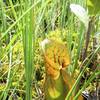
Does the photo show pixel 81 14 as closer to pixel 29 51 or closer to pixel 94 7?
pixel 94 7

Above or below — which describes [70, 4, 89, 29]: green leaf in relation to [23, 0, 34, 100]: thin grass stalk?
above

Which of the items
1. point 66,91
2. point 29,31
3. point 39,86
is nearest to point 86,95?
point 39,86

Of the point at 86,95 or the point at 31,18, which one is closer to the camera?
the point at 31,18

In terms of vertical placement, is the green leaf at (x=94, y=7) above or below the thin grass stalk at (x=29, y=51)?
A: above

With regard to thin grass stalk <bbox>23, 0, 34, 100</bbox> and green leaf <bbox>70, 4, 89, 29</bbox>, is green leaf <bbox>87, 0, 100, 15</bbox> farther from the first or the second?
thin grass stalk <bbox>23, 0, 34, 100</bbox>

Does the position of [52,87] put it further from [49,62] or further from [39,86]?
[39,86]

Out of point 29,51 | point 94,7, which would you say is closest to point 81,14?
point 94,7

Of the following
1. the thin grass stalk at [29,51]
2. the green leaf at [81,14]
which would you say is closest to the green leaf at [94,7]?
the green leaf at [81,14]

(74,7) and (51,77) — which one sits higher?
(74,7)

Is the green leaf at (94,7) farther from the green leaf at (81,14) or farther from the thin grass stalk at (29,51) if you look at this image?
the thin grass stalk at (29,51)

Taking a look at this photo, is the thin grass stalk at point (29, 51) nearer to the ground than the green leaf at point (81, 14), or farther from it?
nearer to the ground

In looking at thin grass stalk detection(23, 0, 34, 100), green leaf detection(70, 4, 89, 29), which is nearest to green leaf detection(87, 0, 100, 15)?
green leaf detection(70, 4, 89, 29)
